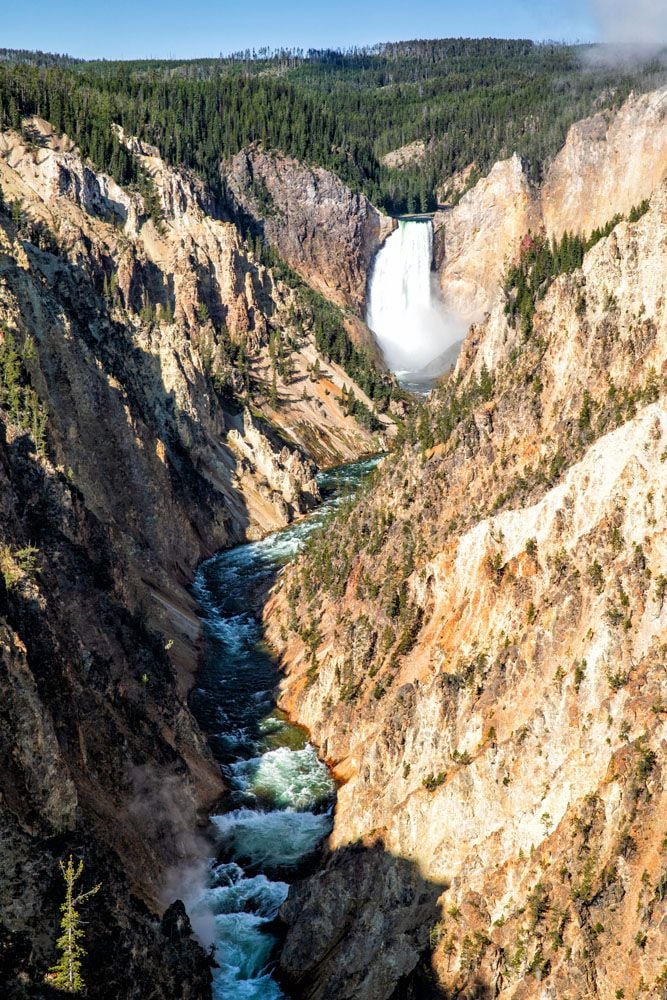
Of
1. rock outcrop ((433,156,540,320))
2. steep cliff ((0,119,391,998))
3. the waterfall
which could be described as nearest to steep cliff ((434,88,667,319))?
rock outcrop ((433,156,540,320))

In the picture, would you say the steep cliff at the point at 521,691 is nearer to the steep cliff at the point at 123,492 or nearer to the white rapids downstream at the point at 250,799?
the white rapids downstream at the point at 250,799

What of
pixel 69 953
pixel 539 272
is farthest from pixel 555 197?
pixel 69 953

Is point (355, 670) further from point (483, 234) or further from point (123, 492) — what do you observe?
point (483, 234)

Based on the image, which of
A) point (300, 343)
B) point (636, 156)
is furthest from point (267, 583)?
point (636, 156)

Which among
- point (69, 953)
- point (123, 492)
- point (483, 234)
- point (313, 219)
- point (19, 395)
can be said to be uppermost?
point (313, 219)

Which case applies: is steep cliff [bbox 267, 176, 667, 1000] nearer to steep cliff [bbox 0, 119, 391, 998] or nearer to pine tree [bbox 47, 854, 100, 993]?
steep cliff [bbox 0, 119, 391, 998]

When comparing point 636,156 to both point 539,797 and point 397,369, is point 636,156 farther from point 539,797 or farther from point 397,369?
point 539,797

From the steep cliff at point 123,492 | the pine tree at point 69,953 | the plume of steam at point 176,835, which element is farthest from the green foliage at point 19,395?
the pine tree at point 69,953
